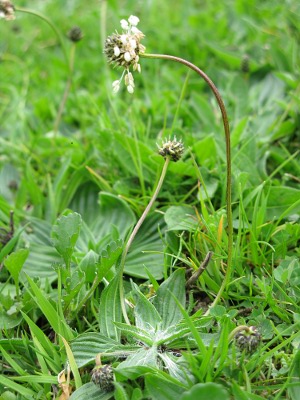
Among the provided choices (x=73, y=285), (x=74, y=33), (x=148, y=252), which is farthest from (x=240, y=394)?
(x=74, y=33)

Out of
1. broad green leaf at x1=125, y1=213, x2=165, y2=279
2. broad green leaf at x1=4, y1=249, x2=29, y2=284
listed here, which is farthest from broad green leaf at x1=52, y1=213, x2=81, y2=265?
broad green leaf at x1=125, y1=213, x2=165, y2=279

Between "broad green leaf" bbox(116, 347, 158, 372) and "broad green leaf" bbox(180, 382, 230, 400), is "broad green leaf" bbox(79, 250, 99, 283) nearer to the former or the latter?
"broad green leaf" bbox(116, 347, 158, 372)

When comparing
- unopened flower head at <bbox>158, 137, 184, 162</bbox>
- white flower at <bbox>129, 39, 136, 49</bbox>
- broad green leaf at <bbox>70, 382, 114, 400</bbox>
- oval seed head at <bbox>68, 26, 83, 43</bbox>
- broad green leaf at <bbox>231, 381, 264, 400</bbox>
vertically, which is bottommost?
broad green leaf at <bbox>70, 382, 114, 400</bbox>

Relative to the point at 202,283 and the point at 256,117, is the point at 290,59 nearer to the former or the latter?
the point at 256,117

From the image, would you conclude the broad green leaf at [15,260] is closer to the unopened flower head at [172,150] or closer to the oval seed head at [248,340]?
the unopened flower head at [172,150]

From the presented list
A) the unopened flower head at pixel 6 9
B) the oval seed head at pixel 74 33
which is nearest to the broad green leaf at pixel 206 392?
the unopened flower head at pixel 6 9

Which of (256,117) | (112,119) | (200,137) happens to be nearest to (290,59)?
(256,117)

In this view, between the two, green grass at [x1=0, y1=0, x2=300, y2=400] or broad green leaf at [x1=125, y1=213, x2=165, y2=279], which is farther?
broad green leaf at [x1=125, y1=213, x2=165, y2=279]
